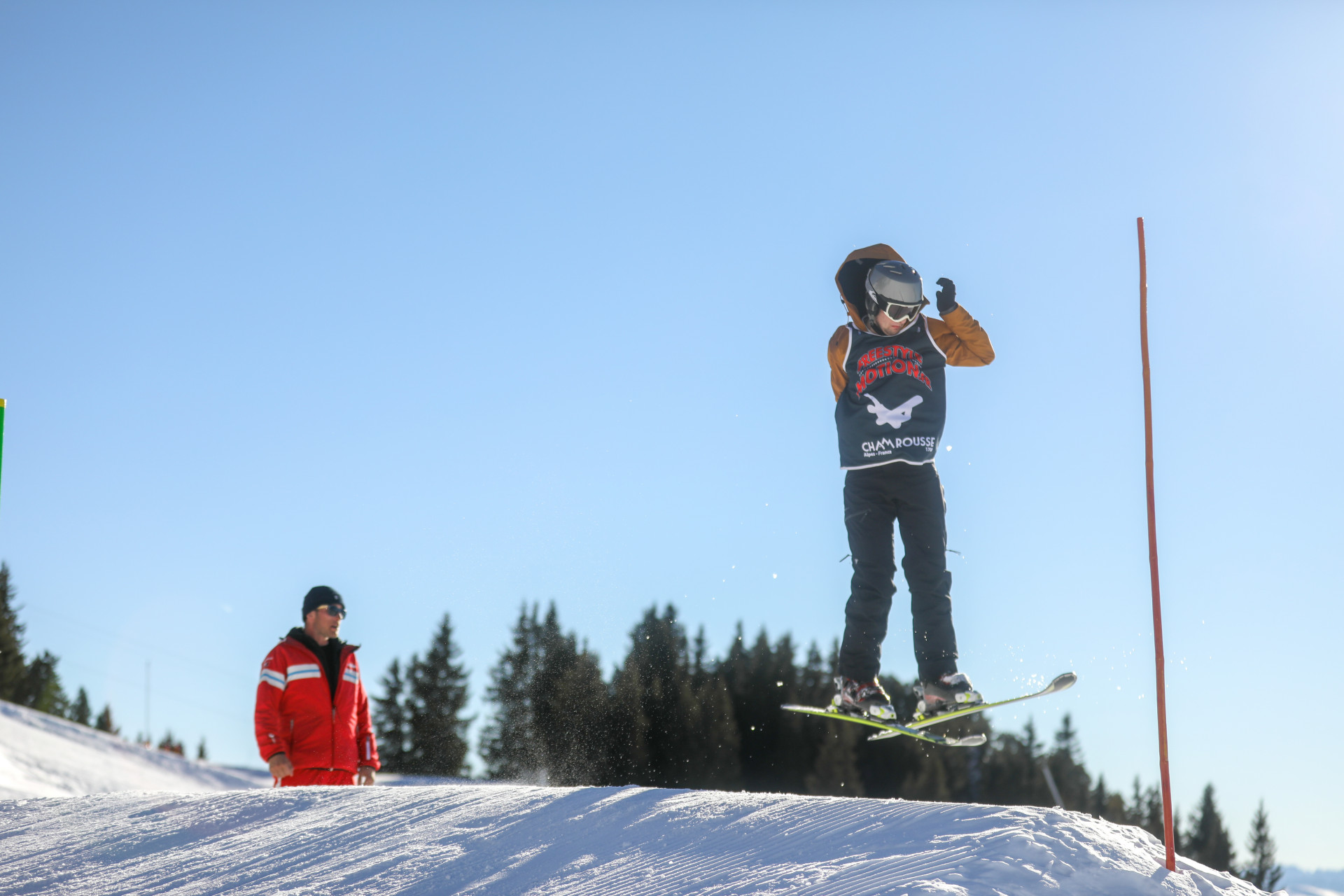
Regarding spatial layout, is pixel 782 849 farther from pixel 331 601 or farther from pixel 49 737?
pixel 49 737

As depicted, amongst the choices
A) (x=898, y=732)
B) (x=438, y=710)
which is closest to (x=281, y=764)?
(x=898, y=732)

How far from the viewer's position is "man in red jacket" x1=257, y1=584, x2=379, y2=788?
7531 mm

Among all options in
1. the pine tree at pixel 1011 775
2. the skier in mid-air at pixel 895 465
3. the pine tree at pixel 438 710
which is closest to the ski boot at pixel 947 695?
the skier in mid-air at pixel 895 465

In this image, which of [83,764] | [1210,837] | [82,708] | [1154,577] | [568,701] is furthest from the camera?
[1210,837]

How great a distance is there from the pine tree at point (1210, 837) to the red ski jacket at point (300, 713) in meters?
105

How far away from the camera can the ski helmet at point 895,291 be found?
20.6ft

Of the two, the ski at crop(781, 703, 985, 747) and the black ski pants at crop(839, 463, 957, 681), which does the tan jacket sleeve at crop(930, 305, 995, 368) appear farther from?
the ski at crop(781, 703, 985, 747)

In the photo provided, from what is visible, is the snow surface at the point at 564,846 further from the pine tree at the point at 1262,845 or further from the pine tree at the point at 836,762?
the pine tree at the point at 1262,845

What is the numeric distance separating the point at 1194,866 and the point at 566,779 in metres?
24.3

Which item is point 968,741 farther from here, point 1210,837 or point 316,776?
point 1210,837

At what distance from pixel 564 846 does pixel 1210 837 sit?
365ft

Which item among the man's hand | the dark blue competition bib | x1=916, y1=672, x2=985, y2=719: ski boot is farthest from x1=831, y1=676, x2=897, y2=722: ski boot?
the man's hand

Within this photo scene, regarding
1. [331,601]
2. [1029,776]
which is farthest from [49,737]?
[1029,776]

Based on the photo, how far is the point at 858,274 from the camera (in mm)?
6645
